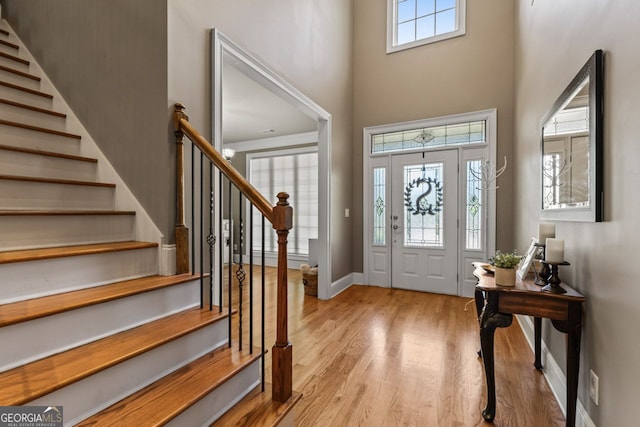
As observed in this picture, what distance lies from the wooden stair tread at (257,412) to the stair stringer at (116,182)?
904mm

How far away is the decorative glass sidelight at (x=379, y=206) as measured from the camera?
4684 millimetres

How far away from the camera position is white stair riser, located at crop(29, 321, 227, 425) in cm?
114

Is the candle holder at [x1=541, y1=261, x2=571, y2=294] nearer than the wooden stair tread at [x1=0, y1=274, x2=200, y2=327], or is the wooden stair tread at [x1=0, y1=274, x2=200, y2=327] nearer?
the wooden stair tread at [x1=0, y1=274, x2=200, y2=327]

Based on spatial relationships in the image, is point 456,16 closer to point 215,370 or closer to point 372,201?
point 372,201

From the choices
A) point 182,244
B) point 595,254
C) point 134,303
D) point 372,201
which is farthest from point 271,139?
point 595,254

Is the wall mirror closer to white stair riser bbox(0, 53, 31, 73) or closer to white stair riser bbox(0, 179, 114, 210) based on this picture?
white stair riser bbox(0, 179, 114, 210)

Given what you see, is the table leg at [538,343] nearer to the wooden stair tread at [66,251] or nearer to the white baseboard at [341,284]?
the white baseboard at [341,284]

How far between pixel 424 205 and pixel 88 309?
13.2 ft

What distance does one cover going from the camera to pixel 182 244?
198 centimetres

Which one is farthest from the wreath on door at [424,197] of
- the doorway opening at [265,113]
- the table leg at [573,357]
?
the table leg at [573,357]

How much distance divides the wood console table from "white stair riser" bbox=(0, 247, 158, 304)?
6.92 ft

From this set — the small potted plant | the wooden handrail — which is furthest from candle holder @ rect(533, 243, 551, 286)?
the wooden handrail

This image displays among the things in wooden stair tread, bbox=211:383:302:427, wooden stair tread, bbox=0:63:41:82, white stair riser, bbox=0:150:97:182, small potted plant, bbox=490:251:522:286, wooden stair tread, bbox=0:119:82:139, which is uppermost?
wooden stair tread, bbox=0:63:41:82

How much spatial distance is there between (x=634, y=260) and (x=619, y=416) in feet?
2.19
